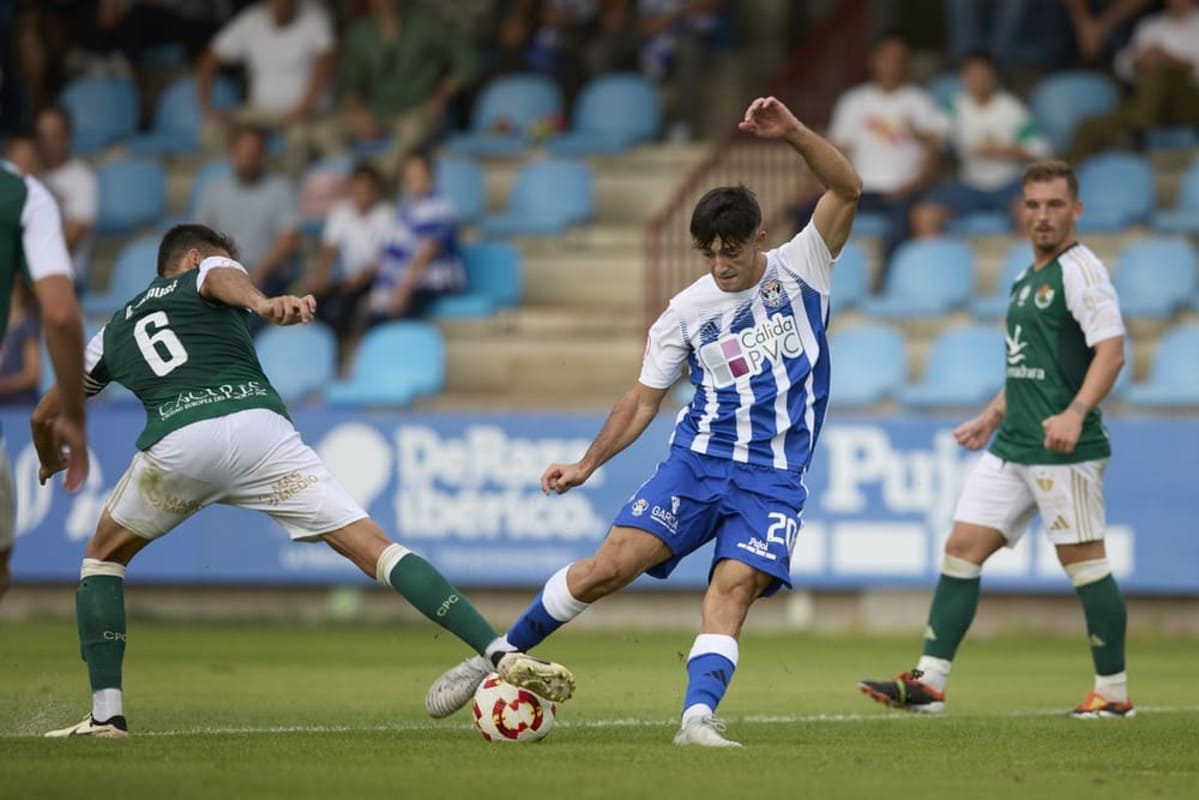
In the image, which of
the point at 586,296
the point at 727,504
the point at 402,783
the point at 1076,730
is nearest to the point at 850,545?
the point at 586,296

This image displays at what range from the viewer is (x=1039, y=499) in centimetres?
990

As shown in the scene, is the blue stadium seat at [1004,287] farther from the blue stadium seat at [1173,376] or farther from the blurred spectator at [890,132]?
the blue stadium seat at [1173,376]

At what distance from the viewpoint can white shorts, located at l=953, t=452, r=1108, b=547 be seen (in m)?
9.84

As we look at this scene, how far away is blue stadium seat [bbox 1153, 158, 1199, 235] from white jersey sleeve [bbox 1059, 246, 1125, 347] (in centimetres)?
705

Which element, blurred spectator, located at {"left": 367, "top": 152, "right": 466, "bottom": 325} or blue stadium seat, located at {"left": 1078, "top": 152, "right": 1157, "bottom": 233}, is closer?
blue stadium seat, located at {"left": 1078, "top": 152, "right": 1157, "bottom": 233}

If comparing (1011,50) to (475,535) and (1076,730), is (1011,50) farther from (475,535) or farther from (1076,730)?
(1076,730)

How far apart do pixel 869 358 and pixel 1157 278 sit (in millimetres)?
2320

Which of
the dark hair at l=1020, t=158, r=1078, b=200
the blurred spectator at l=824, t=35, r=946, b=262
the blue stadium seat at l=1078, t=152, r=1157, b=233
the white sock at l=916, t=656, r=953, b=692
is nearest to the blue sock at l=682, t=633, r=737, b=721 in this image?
the white sock at l=916, t=656, r=953, b=692

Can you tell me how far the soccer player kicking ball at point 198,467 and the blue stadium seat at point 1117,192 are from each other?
9706 millimetres

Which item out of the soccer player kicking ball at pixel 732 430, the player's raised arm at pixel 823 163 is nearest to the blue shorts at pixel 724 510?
the soccer player kicking ball at pixel 732 430

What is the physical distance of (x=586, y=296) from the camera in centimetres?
1811

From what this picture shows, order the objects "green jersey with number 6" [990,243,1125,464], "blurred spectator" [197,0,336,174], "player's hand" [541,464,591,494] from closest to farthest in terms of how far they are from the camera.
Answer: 1. "player's hand" [541,464,591,494]
2. "green jersey with number 6" [990,243,1125,464]
3. "blurred spectator" [197,0,336,174]

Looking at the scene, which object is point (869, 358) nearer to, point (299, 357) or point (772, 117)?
point (299, 357)

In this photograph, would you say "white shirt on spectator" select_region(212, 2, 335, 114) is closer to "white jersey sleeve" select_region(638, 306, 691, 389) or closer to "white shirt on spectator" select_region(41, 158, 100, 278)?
"white shirt on spectator" select_region(41, 158, 100, 278)
